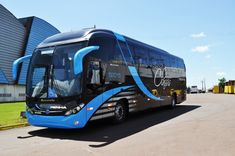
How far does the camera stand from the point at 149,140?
24.6 feet

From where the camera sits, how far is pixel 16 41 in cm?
4631

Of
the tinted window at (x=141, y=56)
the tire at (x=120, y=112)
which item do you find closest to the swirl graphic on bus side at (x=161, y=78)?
the tinted window at (x=141, y=56)

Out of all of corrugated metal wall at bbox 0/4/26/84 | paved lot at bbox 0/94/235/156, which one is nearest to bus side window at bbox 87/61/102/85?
paved lot at bbox 0/94/235/156

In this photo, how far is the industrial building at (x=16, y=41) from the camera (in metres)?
42.1

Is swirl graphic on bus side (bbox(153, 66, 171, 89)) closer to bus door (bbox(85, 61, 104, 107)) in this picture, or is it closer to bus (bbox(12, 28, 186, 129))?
bus (bbox(12, 28, 186, 129))

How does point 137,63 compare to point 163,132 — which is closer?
point 163,132

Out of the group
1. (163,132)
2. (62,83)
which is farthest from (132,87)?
(62,83)

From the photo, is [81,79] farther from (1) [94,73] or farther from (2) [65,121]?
(2) [65,121]

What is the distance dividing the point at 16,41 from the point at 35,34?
4600mm

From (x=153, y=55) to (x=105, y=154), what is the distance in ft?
29.5

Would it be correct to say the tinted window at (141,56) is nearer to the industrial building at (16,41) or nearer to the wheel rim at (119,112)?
the wheel rim at (119,112)

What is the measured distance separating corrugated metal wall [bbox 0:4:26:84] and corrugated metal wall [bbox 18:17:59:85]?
1.54 m

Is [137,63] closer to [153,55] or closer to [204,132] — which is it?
[153,55]

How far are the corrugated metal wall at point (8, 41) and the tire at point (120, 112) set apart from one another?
36026 millimetres
